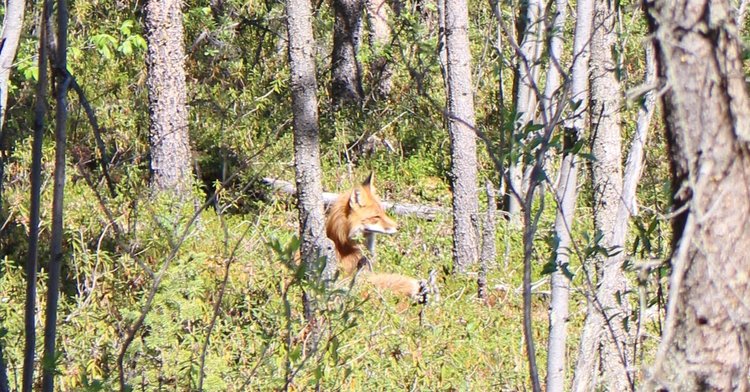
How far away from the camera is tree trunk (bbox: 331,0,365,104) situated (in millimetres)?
14492

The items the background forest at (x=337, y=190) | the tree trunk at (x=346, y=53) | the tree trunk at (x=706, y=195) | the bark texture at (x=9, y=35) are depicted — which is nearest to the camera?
the tree trunk at (x=706, y=195)

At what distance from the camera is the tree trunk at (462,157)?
9875 millimetres

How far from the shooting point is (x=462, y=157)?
10195 mm

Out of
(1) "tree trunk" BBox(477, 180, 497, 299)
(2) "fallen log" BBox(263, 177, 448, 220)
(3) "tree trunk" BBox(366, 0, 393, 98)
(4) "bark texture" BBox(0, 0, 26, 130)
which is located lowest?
(1) "tree trunk" BBox(477, 180, 497, 299)

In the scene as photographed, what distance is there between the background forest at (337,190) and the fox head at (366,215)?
14.7 inches

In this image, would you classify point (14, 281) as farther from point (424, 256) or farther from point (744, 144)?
point (744, 144)

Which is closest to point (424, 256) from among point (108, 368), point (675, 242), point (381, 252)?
point (381, 252)

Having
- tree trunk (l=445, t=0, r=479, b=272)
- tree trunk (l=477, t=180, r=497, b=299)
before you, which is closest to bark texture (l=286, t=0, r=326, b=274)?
tree trunk (l=477, t=180, r=497, b=299)

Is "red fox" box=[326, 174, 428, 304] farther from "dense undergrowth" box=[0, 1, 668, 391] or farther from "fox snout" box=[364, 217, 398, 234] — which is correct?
"dense undergrowth" box=[0, 1, 668, 391]

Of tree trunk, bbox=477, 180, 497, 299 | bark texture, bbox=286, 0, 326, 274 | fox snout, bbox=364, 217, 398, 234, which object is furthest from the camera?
fox snout, bbox=364, 217, 398, 234

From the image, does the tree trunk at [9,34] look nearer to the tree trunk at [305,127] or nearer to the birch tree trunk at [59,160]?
the birch tree trunk at [59,160]

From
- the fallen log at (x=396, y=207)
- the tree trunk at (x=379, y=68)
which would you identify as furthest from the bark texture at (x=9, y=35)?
the tree trunk at (x=379, y=68)

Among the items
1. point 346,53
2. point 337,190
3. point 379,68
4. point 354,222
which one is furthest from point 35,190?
point 379,68

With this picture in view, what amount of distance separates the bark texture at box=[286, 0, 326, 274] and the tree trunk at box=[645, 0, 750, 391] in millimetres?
4671
